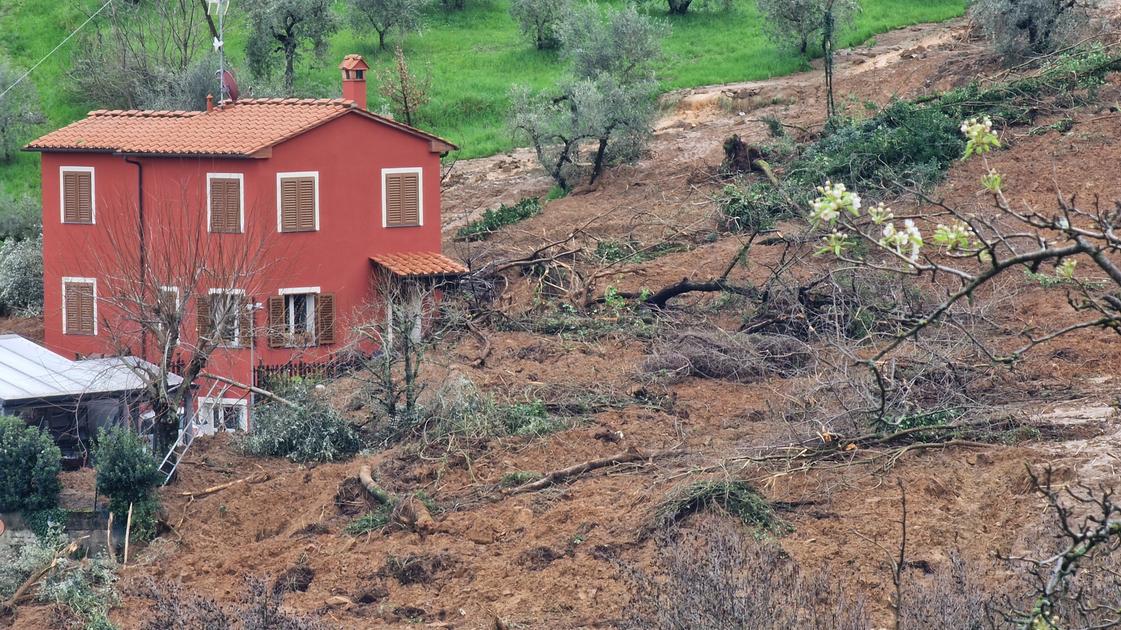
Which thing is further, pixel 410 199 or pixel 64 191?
pixel 410 199

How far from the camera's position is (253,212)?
2392 centimetres

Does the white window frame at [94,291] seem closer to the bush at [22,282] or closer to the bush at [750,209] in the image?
the bush at [22,282]

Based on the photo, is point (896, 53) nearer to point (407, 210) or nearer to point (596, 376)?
point (407, 210)

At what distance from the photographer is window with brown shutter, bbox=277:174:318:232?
80.3ft

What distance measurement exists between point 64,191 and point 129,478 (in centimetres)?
1000

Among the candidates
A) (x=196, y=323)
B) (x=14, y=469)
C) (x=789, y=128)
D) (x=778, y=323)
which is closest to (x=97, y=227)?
(x=196, y=323)

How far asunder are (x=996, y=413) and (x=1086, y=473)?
1.83 metres

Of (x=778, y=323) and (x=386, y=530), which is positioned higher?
(x=778, y=323)

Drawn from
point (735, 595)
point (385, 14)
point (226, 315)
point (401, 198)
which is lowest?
point (735, 595)

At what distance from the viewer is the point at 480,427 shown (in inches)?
731

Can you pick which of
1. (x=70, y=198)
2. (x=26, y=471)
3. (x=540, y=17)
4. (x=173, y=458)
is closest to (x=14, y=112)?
(x=540, y=17)

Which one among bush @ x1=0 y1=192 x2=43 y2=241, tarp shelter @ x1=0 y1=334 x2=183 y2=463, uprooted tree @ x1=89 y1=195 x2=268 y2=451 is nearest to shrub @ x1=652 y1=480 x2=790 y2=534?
uprooted tree @ x1=89 y1=195 x2=268 y2=451

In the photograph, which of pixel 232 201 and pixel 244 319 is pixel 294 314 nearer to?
pixel 232 201

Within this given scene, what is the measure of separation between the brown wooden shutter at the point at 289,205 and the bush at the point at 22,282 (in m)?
7.88
